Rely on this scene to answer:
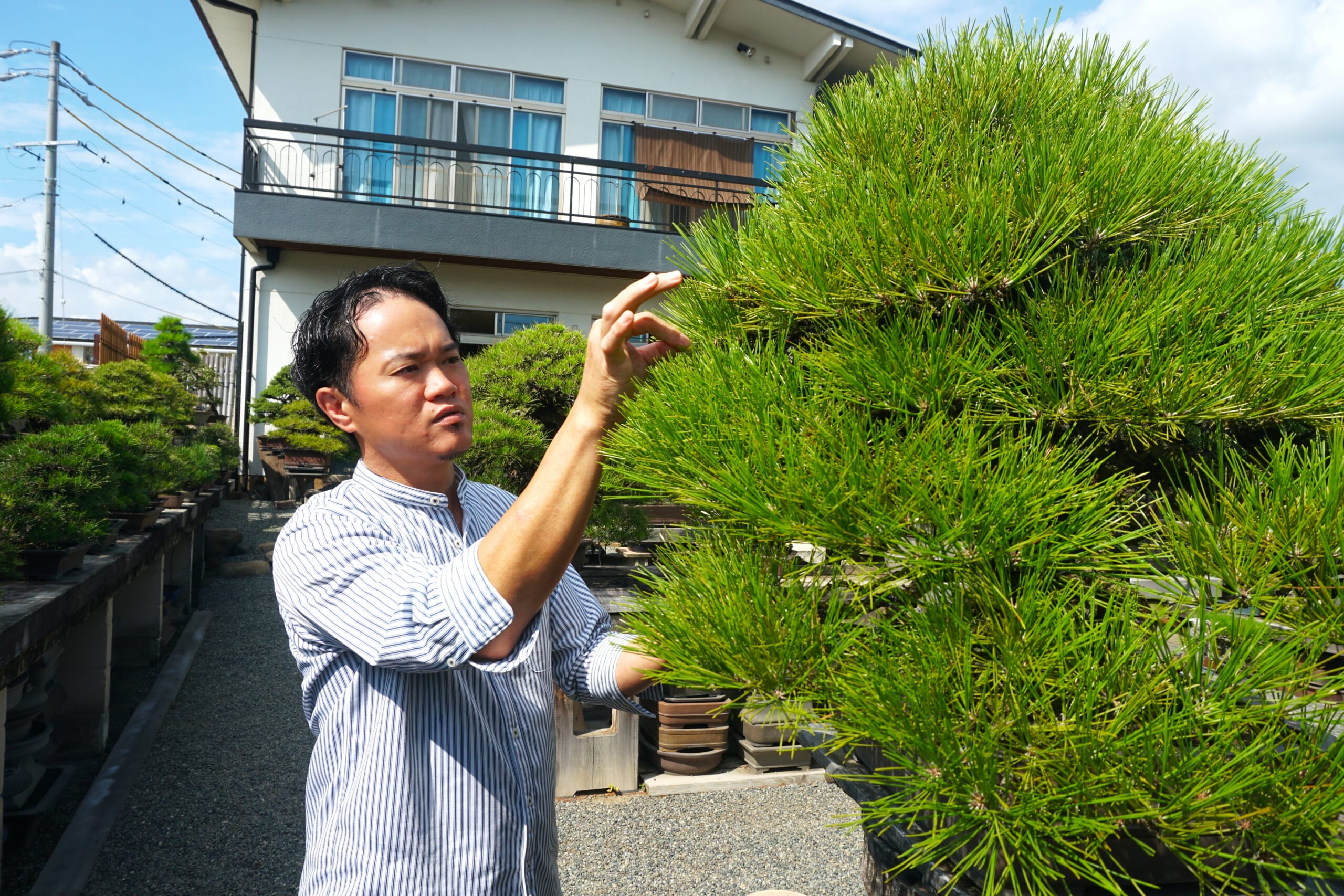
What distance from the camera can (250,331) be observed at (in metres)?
9.59

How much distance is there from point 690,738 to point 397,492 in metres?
2.87

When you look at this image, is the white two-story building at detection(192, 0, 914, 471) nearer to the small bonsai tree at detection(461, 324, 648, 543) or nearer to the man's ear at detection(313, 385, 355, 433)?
the small bonsai tree at detection(461, 324, 648, 543)

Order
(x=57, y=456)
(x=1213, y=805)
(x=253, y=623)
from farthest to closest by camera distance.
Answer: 1. (x=253, y=623)
2. (x=57, y=456)
3. (x=1213, y=805)

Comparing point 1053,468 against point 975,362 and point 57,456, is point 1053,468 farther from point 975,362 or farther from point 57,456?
point 57,456

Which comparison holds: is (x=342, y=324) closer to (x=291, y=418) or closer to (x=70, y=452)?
(x=70, y=452)

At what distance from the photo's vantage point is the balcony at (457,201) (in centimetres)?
862

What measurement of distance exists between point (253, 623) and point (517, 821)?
570 cm

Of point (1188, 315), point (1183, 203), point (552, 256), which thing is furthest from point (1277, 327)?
point (552, 256)

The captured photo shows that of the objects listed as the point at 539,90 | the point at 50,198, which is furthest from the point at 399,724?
the point at 50,198

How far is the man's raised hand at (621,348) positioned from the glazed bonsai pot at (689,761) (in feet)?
10.4

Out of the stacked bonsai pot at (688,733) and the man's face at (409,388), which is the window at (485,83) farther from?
the man's face at (409,388)

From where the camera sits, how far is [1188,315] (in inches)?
33.0

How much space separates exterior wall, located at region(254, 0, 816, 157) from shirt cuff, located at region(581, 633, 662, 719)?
982cm

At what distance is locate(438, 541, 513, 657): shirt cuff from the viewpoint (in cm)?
98
